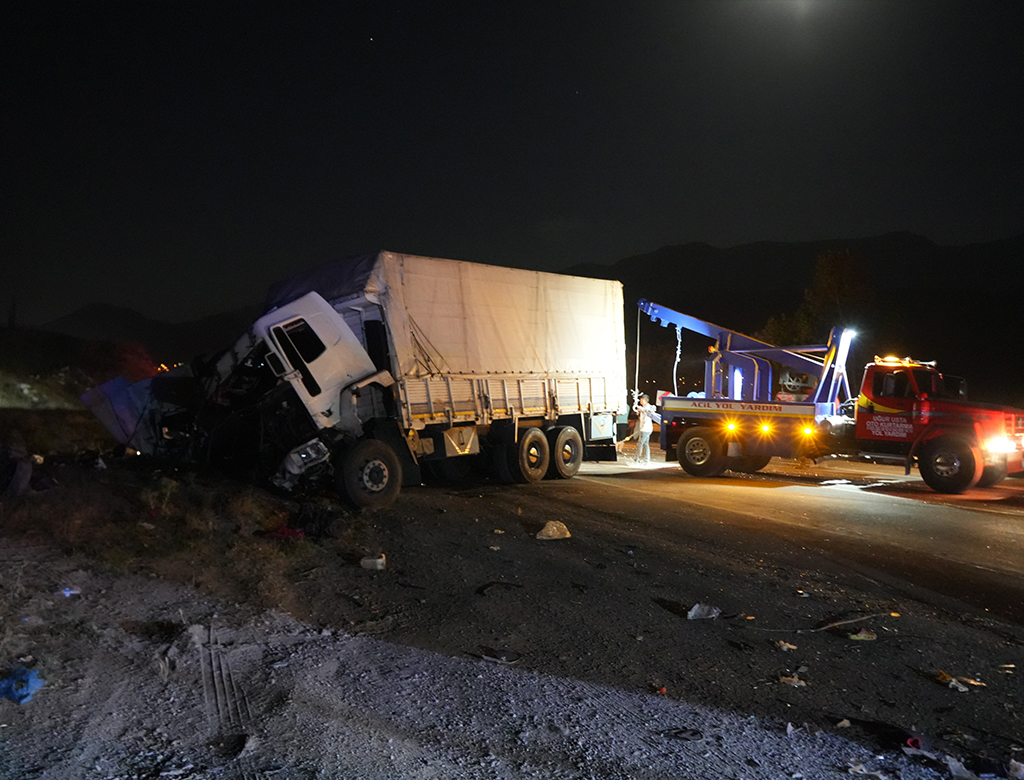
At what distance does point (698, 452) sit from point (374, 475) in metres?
7.59

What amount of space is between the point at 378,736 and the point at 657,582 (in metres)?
3.50

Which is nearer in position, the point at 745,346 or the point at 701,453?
the point at 701,453

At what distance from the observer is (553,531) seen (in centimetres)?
825

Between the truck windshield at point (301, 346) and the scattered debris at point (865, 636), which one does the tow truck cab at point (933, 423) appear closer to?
the scattered debris at point (865, 636)

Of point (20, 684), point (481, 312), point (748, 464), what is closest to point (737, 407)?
point (748, 464)

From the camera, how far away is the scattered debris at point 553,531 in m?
8.20

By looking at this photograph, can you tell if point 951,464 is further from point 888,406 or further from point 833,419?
point 833,419

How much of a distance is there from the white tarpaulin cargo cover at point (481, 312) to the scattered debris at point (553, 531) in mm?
3435

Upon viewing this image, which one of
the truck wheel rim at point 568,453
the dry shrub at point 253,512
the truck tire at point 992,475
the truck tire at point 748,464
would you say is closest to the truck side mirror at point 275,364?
the dry shrub at point 253,512

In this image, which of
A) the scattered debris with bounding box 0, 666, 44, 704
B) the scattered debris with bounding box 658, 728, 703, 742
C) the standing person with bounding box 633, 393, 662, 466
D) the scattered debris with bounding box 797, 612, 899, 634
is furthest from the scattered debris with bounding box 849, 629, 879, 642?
the standing person with bounding box 633, 393, 662, 466

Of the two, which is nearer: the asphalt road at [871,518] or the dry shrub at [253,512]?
the asphalt road at [871,518]

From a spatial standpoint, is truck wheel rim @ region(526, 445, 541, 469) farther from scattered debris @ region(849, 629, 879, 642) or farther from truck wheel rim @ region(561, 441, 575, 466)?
scattered debris @ region(849, 629, 879, 642)

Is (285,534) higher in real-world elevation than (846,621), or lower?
A: higher

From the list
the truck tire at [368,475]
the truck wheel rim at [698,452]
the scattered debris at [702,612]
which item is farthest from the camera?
the truck wheel rim at [698,452]
